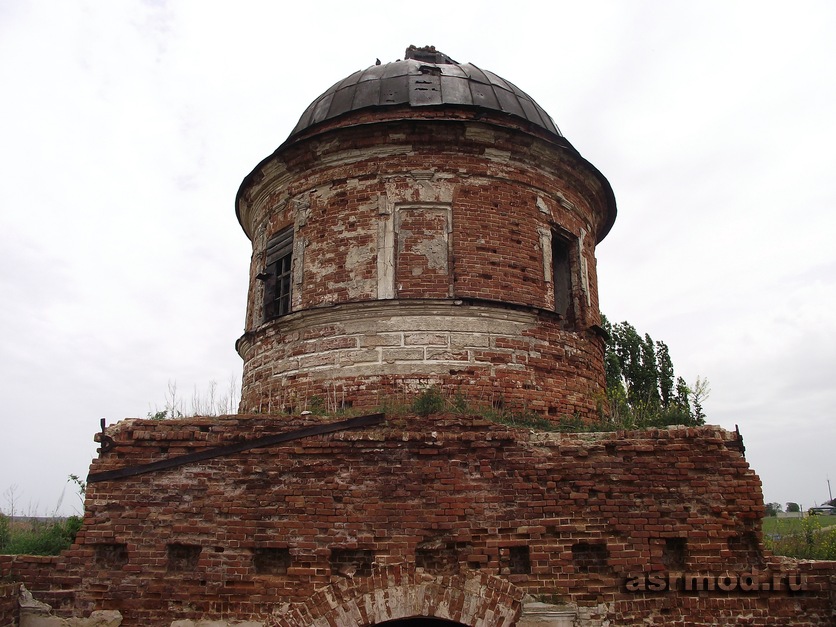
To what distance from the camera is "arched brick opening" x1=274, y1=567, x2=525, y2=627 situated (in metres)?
5.76

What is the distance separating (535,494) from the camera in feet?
19.9

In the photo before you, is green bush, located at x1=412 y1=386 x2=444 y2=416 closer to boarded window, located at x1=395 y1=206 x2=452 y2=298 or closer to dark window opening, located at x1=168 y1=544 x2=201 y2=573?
boarded window, located at x1=395 y1=206 x2=452 y2=298

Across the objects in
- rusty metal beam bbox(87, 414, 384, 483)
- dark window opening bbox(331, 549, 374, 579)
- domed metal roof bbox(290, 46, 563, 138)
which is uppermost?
domed metal roof bbox(290, 46, 563, 138)

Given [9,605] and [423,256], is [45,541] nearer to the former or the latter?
[9,605]

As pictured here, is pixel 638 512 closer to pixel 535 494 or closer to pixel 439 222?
pixel 535 494

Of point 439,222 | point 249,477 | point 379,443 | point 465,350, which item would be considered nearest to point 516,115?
point 439,222

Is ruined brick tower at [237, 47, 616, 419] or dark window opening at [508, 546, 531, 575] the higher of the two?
ruined brick tower at [237, 47, 616, 419]

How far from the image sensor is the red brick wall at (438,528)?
5.86m

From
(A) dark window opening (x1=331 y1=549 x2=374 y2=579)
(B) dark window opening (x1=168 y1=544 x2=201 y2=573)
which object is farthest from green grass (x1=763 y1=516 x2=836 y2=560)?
(B) dark window opening (x1=168 y1=544 x2=201 y2=573)

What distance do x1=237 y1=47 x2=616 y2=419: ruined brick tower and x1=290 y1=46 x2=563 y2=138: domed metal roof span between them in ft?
0.11

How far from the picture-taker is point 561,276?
32.2 feet

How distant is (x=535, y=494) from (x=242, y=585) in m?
2.77

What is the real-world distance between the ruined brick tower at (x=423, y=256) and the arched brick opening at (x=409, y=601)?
7.90ft

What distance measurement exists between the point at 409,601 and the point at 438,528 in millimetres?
660
